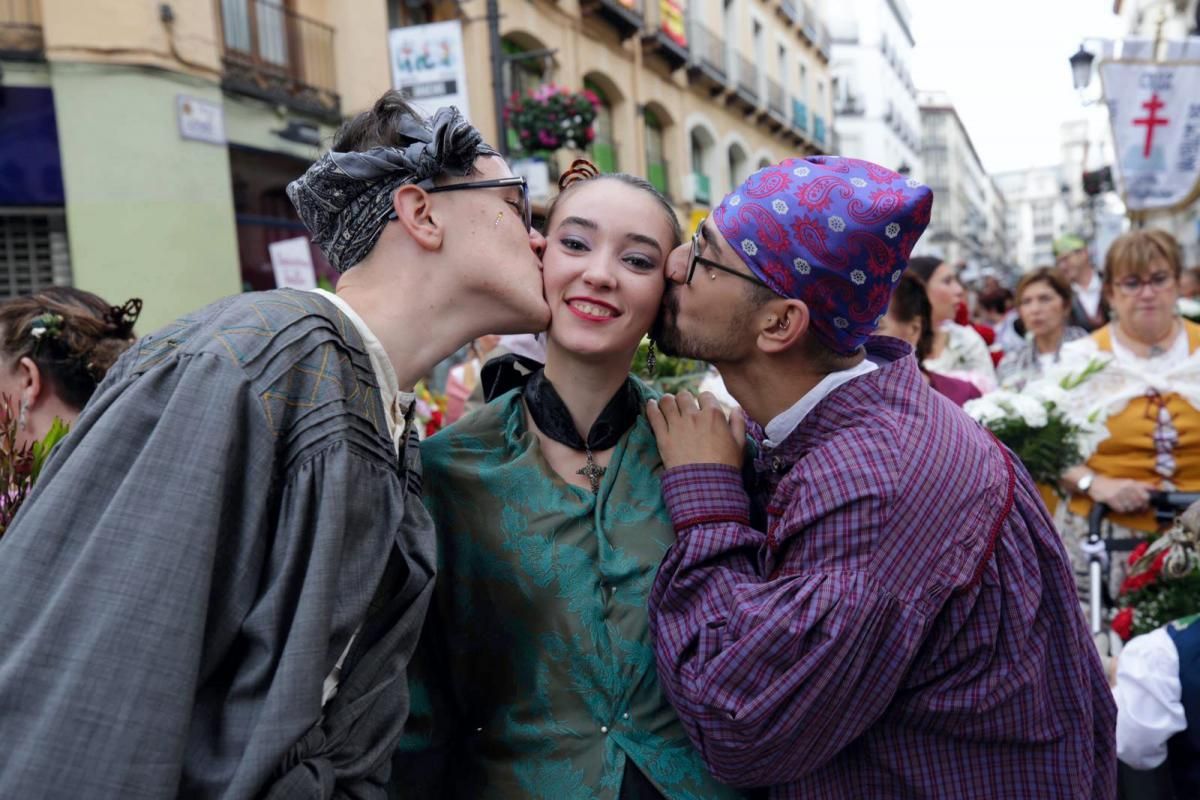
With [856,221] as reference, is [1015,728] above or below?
below

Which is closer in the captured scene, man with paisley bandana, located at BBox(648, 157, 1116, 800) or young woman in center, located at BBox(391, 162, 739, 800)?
man with paisley bandana, located at BBox(648, 157, 1116, 800)

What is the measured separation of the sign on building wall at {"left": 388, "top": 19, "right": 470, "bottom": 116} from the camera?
10.2 meters

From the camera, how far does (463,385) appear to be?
584 cm

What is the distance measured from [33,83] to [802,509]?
10.3m

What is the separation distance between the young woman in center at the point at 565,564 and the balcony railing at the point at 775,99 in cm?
2702

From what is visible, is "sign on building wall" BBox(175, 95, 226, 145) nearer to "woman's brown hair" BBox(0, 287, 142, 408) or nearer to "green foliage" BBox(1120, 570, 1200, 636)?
"woman's brown hair" BBox(0, 287, 142, 408)

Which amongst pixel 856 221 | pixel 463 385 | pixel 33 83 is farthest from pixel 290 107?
pixel 856 221

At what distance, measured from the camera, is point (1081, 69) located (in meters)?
12.5

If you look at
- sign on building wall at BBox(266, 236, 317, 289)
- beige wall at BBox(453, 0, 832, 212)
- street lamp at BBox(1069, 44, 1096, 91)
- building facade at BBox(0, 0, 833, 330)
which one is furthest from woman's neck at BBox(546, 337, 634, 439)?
street lamp at BBox(1069, 44, 1096, 91)

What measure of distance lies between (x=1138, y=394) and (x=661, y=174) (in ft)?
58.3

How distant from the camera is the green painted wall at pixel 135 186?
970cm

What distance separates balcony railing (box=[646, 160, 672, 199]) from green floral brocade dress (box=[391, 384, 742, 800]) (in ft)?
63.3

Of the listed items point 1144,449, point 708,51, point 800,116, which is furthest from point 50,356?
point 800,116

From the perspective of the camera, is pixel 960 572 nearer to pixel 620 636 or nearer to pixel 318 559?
pixel 620 636
